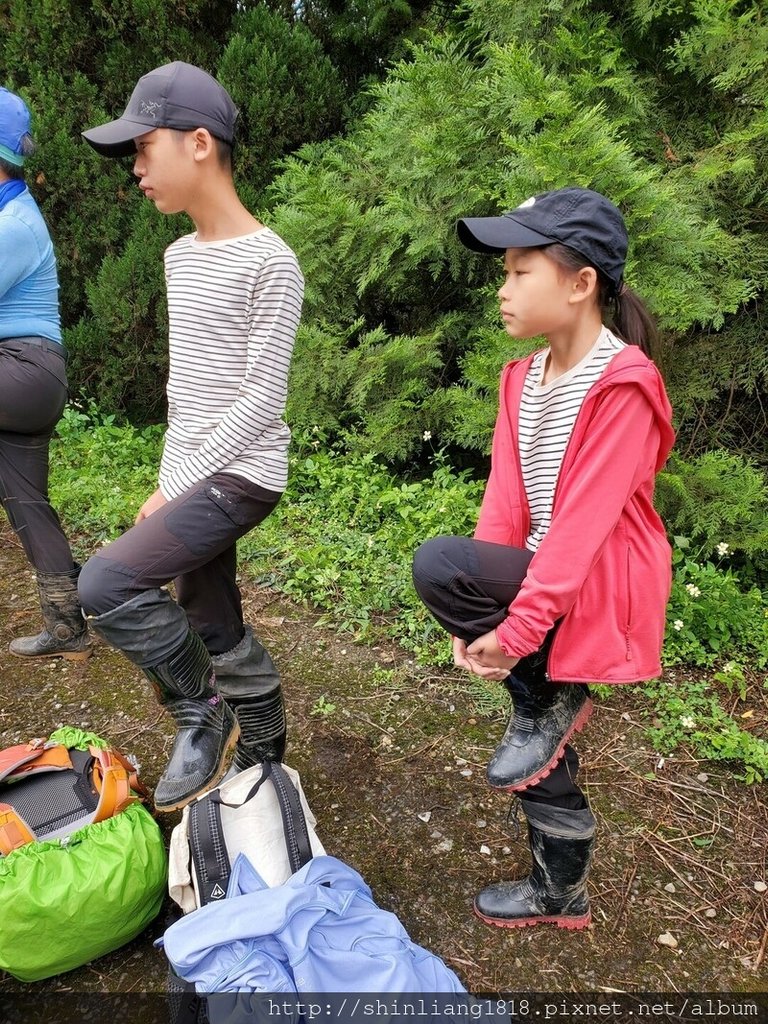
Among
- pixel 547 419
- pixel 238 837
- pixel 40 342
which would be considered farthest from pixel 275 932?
pixel 40 342

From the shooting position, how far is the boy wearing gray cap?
185cm

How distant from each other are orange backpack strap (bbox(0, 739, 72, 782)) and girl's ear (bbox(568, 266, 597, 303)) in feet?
6.40

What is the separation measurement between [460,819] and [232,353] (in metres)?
1.73

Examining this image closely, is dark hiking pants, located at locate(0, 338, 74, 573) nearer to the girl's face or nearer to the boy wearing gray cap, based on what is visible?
the boy wearing gray cap

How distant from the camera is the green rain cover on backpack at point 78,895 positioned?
1810 mm

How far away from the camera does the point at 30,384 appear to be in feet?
9.87

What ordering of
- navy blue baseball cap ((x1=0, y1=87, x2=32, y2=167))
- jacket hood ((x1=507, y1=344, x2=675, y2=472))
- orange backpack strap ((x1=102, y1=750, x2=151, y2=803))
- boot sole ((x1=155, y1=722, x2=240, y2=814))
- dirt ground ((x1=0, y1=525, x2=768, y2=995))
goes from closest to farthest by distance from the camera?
jacket hood ((x1=507, y1=344, x2=675, y2=472))
boot sole ((x1=155, y1=722, x2=240, y2=814))
dirt ground ((x1=0, y1=525, x2=768, y2=995))
orange backpack strap ((x1=102, y1=750, x2=151, y2=803))
navy blue baseball cap ((x1=0, y1=87, x2=32, y2=167))

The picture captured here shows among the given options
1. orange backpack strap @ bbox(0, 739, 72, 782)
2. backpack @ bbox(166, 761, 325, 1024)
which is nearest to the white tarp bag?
backpack @ bbox(166, 761, 325, 1024)

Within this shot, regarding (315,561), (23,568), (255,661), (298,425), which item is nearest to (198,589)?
(255,661)

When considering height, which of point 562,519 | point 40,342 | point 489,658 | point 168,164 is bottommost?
point 489,658

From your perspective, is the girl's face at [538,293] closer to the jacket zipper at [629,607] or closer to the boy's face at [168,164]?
the jacket zipper at [629,607]

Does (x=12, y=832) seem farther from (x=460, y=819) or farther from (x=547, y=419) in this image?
(x=547, y=419)

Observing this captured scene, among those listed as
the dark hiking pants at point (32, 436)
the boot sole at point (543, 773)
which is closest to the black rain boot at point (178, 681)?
the boot sole at point (543, 773)

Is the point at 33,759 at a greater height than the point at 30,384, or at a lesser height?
lesser
